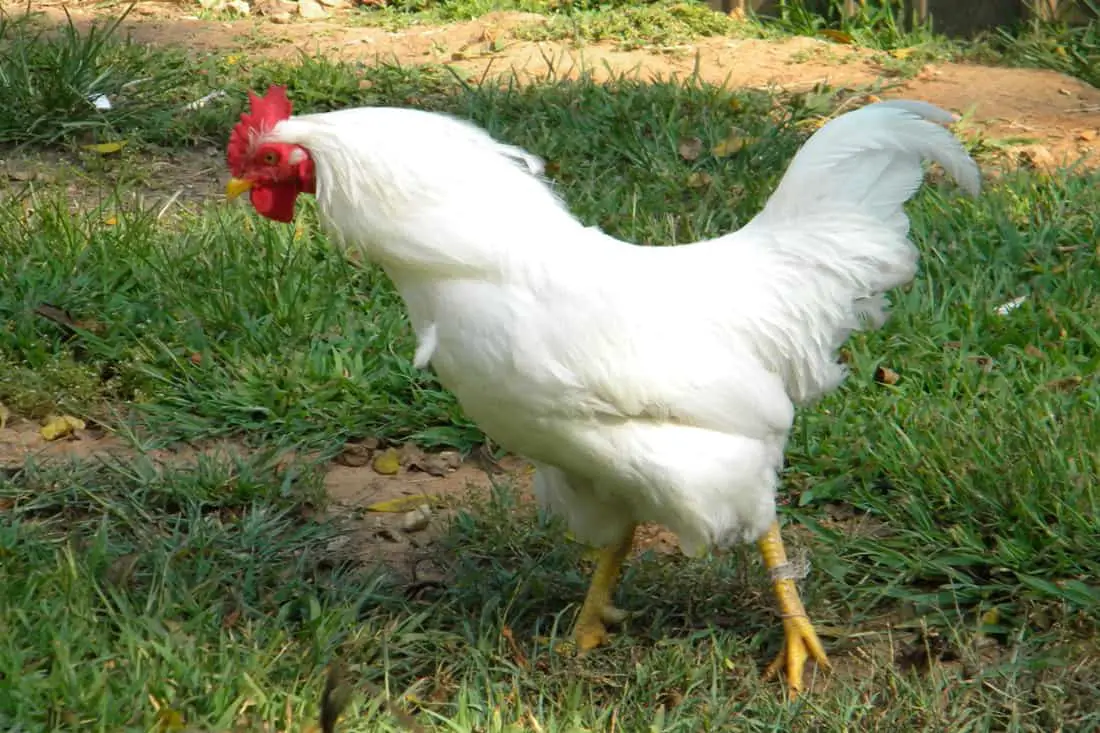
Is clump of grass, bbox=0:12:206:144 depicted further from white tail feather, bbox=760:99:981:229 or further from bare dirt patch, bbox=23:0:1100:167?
white tail feather, bbox=760:99:981:229

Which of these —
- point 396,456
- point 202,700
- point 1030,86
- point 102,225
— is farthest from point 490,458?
point 1030,86

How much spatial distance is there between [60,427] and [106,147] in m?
2.31

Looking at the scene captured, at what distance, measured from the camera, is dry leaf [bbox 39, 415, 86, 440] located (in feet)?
15.1

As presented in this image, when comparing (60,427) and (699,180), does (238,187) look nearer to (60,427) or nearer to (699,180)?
(60,427)

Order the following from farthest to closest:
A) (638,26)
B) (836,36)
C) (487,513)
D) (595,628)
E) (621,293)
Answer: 1. (638,26)
2. (836,36)
3. (487,513)
4. (595,628)
5. (621,293)

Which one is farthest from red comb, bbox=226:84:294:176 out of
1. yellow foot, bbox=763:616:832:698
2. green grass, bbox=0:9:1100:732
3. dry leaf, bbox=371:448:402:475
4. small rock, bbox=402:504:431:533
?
yellow foot, bbox=763:616:832:698

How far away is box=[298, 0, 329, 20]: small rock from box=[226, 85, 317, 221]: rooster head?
6012 millimetres

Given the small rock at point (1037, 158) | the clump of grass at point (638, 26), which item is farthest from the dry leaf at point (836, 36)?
the small rock at point (1037, 158)

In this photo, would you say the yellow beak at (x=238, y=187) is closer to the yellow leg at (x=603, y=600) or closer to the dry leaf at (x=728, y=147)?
the yellow leg at (x=603, y=600)

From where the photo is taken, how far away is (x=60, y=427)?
461 cm

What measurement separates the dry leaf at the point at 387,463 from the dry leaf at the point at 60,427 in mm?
1046

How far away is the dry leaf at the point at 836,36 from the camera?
8.08 metres

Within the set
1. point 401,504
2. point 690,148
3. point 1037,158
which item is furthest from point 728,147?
point 401,504

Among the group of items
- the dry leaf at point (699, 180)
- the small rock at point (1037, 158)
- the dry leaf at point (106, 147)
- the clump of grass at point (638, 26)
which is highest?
the small rock at point (1037, 158)
